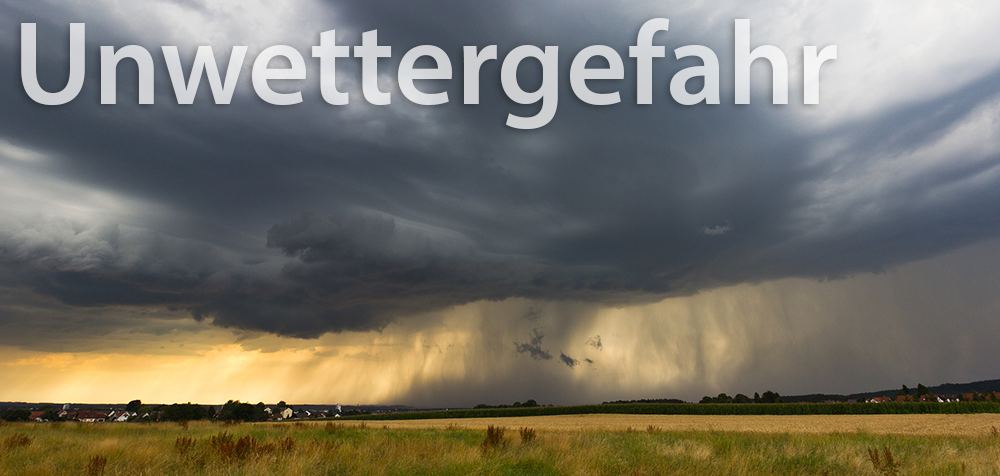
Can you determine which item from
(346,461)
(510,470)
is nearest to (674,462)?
(510,470)

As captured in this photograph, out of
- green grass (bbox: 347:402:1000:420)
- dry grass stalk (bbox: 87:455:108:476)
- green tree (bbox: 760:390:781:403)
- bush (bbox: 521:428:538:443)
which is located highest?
dry grass stalk (bbox: 87:455:108:476)

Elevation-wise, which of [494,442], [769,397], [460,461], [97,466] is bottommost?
[769,397]

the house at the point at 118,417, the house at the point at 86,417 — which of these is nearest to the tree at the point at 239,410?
the house at the point at 118,417

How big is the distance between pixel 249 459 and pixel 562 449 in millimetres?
8924

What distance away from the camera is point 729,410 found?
8825 centimetres

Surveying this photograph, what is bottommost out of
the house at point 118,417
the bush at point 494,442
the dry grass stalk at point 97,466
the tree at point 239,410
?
the tree at point 239,410

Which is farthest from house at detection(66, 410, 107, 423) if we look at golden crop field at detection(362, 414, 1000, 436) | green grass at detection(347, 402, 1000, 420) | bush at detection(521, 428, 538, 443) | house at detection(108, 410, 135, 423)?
green grass at detection(347, 402, 1000, 420)

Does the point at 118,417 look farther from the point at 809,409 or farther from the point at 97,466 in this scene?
the point at 809,409

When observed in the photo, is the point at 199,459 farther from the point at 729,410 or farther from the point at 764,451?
the point at 729,410

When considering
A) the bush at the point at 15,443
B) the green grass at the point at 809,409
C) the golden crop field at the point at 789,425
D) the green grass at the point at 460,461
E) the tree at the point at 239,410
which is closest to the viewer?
the green grass at the point at 460,461

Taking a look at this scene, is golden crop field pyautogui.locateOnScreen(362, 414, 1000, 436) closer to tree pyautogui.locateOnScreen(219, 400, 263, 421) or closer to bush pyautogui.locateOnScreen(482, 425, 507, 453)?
bush pyautogui.locateOnScreen(482, 425, 507, 453)

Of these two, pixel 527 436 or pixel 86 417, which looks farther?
pixel 86 417

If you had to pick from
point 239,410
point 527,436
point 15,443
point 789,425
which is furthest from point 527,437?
point 239,410

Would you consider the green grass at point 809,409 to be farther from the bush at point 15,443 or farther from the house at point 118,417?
the bush at point 15,443
